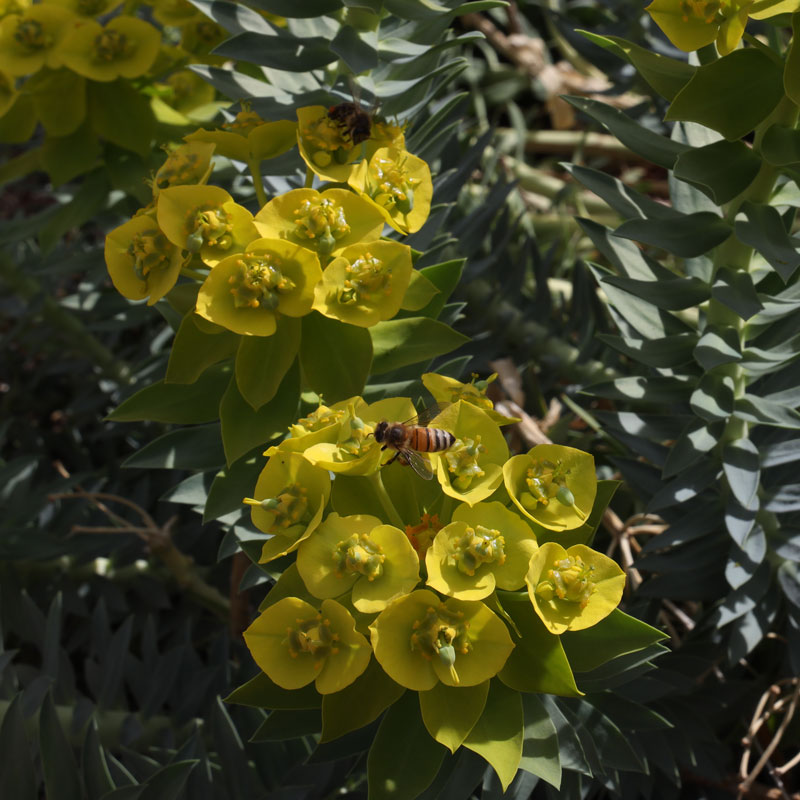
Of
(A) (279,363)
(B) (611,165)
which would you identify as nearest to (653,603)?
(A) (279,363)

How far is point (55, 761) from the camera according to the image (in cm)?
126

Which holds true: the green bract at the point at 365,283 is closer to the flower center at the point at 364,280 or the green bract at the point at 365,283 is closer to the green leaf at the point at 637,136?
the flower center at the point at 364,280

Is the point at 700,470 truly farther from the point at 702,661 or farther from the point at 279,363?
the point at 279,363

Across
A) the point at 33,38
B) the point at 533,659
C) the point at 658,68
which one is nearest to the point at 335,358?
the point at 533,659

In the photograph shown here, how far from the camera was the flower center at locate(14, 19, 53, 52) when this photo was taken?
1664 millimetres

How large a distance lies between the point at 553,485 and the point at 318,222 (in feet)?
1.61

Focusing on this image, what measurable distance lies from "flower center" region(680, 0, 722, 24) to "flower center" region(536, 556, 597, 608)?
0.71m

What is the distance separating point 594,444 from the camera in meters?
2.20

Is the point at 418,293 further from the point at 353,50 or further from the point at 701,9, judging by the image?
the point at 701,9

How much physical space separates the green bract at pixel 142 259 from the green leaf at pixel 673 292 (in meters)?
0.71

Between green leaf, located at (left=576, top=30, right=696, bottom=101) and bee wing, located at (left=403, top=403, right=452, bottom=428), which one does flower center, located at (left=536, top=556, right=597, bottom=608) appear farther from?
green leaf, located at (left=576, top=30, right=696, bottom=101)

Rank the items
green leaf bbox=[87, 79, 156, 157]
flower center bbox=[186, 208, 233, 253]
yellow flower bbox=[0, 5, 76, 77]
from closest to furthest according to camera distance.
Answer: flower center bbox=[186, 208, 233, 253], yellow flower bbox=[0, 5, 76, 77], green leaf bbox=[87, 79, 156, 157]

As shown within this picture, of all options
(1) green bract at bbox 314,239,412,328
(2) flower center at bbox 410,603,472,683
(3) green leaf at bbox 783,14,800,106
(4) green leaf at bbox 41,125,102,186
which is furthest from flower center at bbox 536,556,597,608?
(4) green leaf at bbox 41,125,102,186

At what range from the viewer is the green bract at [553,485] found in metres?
1.08
